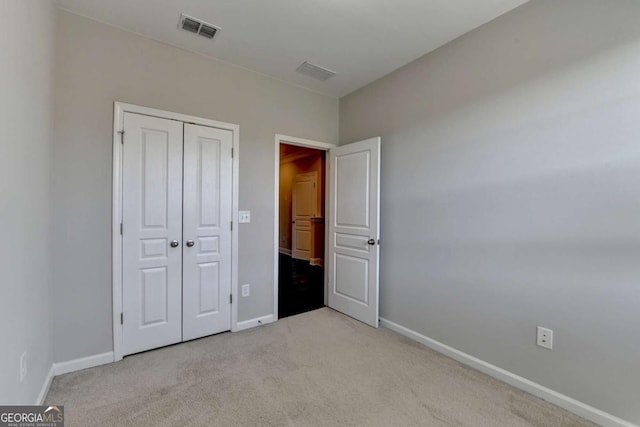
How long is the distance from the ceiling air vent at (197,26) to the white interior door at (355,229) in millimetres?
1769

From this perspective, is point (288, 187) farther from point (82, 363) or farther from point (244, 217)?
point (82, 363)

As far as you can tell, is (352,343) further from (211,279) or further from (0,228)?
(0,228)

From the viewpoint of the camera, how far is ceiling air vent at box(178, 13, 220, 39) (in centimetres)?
220

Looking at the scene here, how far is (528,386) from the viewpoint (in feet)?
6.37

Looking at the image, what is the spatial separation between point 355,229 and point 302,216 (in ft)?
12.4

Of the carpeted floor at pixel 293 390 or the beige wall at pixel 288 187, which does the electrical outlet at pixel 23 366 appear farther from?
the beige wall at pixel 288 187

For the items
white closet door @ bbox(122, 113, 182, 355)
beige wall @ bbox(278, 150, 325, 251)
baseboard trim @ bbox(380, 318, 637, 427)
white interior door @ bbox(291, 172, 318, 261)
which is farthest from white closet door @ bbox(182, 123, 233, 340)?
beige wall @ bbox(278, 150, 325, 251)

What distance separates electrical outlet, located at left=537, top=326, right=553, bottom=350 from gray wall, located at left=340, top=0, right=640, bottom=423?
3 centimetres

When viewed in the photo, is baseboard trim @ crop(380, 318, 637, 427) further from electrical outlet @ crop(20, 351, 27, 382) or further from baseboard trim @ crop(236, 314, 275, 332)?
electrical outlet @ crop(20, 351, 27, 382)

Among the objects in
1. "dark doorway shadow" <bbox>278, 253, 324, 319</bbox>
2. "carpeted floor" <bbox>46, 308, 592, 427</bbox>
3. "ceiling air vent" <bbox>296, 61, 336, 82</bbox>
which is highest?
"ceiling air vent" <bbox>296, 61, 336, 82</bbox>

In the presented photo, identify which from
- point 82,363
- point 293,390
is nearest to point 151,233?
point 82,363

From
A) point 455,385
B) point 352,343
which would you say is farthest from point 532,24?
point 352,343

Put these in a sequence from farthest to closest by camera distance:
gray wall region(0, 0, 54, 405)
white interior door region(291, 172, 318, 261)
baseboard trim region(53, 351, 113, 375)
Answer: white interior door region(291, 172, 318, 261) < baseboard trim region(53, 351, 113, 375) < gray wall region(0, 0, 54, 405)

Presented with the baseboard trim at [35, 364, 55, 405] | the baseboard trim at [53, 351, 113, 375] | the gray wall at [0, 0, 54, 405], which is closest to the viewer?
the gray wall at [0, 0, 54, 405]
